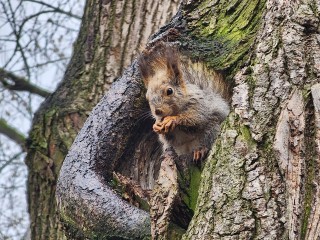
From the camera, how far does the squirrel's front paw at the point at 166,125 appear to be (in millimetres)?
2887

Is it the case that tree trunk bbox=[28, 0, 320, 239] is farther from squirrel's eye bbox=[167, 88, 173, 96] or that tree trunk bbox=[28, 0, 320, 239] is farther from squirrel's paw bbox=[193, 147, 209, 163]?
squirrel's paw bbox=[193, 147, 209, 163]

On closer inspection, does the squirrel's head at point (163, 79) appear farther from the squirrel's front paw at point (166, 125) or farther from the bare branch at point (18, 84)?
the bare branch at point (18, 84)

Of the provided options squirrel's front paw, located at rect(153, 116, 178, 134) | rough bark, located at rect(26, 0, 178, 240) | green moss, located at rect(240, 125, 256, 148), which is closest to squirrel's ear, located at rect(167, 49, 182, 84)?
squirrel's front paw, located at rect(153, 116, 178, 134)

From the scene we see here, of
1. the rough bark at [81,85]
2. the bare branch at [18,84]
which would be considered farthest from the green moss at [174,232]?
the bare branch at [18,84]

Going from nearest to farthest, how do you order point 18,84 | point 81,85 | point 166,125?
point 166,125 < point 81,85 < point 18,84

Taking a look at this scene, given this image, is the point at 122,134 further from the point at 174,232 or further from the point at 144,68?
the point at 174,232

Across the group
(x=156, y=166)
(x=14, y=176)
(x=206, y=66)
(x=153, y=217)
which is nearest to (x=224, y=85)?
(x=206, y=66)

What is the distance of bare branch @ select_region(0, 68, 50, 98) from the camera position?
465cm

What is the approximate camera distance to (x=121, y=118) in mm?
3018

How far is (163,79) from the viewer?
3178 millimetres

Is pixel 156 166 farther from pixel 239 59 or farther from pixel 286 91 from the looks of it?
pixel 286 91

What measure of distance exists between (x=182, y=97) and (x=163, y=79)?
0.11 meters

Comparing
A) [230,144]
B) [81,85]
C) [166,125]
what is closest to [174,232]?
[230,144]

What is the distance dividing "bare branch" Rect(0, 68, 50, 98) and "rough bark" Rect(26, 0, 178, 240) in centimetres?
74
